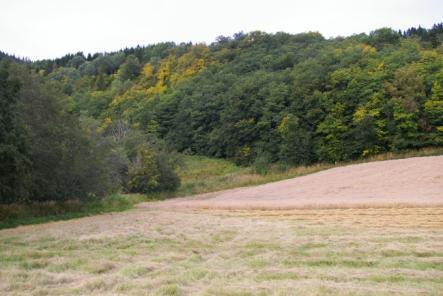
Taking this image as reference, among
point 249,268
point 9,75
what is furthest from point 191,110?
point 249,268

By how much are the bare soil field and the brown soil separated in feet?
7.28

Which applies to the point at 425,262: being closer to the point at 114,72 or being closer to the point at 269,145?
the point at 269,145

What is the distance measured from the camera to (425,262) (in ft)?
35.1

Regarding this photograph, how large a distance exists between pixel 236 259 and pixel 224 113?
64.5 m

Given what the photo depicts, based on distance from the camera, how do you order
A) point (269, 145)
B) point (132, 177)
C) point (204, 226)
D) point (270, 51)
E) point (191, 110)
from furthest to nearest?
point (270, 51) → point (191, 110) → point (269, 145) → point (132, 177) → point (204, 226)

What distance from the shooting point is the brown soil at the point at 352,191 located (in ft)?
89.7

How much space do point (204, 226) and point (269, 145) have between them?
4679 centimetres

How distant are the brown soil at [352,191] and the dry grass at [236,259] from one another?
7.39 m

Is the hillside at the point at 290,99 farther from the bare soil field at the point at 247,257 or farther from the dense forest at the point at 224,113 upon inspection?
the bare soil field at the point at 247,257

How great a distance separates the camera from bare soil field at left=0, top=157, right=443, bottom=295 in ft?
28.8

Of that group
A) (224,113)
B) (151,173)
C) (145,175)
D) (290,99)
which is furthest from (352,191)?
(224,113)

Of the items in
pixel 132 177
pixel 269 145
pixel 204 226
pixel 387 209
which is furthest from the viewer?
pixel 269 145

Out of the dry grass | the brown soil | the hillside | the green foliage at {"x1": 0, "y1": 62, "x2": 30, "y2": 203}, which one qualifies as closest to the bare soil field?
the dry grass

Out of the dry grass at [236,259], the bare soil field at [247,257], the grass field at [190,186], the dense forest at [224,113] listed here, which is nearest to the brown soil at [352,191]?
the bare soil field at [247,257]
